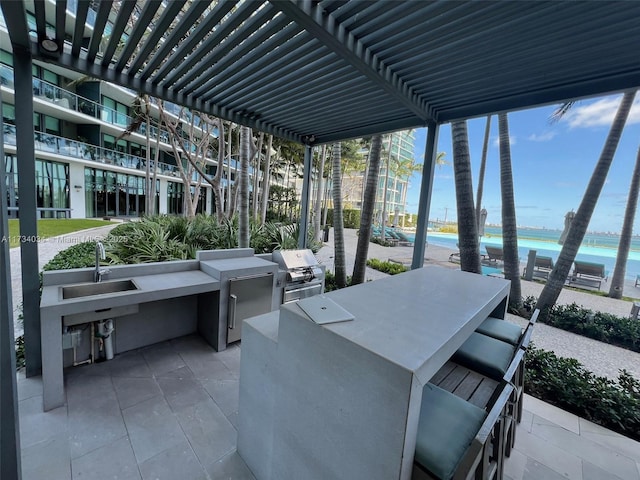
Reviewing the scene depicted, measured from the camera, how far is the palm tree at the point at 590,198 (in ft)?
15.6

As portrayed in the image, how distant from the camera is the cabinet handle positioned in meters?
3.20

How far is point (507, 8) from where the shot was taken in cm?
155

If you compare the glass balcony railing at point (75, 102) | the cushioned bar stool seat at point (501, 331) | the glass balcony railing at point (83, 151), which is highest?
the glass balcony railing at point (75, 102)

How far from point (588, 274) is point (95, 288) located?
12.7 m

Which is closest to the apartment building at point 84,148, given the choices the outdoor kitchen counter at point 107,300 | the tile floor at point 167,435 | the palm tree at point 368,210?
the palm tree at point 368,210

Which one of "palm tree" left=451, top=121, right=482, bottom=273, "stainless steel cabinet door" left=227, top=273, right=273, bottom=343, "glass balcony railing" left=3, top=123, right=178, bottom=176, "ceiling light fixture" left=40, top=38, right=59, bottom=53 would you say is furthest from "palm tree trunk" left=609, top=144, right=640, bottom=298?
"glass balcony railing" left=3, top=123, right=178, bottom=176

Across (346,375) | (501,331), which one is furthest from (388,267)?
(346,375)

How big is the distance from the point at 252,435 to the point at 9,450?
3.83ft

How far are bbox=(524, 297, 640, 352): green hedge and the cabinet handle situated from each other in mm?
5878

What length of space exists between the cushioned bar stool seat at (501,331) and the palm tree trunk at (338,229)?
3934mm

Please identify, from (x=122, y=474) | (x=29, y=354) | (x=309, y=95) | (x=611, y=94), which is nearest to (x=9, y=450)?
(x=122, y=474)

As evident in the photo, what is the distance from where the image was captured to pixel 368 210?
5.98 meters

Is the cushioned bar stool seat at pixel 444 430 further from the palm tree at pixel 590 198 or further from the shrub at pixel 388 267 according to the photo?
the shrub at pixel 388 267

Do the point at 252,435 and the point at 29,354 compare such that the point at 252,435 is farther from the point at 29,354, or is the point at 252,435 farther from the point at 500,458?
the point at 29,354
